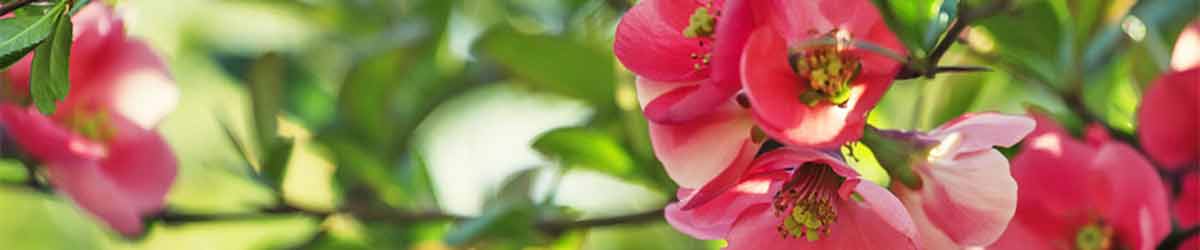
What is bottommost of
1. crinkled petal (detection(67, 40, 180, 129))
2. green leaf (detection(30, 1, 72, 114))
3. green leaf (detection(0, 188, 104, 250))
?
green leaf (detection(0, 188, 104, 250))

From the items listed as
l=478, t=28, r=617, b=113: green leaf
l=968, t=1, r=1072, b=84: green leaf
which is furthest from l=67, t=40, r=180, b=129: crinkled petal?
l=968, t=1, r=1072, b=84: green leaf

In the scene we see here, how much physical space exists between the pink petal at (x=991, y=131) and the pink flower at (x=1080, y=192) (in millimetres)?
158

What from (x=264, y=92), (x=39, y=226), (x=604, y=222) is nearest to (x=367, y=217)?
(x=264, y=92)

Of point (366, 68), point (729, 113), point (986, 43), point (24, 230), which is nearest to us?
point (729, 113)

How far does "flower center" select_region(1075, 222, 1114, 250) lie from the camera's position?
2.24 feet

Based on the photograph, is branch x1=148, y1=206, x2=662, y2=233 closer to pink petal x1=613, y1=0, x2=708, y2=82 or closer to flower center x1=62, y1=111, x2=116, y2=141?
flower center x1=62, y1=111, x2=116, y2=141

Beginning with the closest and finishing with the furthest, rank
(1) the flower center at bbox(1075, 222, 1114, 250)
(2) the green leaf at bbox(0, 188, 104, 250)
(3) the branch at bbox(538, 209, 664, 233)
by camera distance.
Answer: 1. (1) the flower center at bbox(1075, 222, 1114, 250)
2. (3) the branch at bbox(538, 209, 664, 233)
3. (2) the green leaf at bbox(0, 188, 104, 250)

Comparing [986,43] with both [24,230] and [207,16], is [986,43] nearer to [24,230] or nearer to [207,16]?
[207,16]

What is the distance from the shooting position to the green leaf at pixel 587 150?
0.78 meters

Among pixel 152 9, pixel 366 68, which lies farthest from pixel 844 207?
pixel 152 9

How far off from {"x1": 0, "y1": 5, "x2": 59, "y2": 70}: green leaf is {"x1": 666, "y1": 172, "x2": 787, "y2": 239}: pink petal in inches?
8.8

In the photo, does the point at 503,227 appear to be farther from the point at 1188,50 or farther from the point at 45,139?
the point at 1188,50

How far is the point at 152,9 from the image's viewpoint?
232 centimetres

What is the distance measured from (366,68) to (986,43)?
43cm
